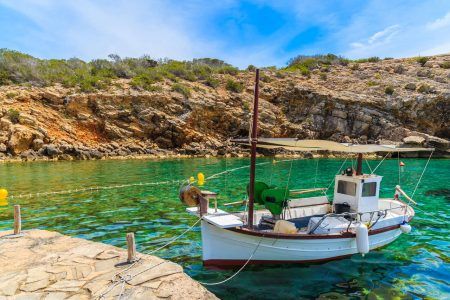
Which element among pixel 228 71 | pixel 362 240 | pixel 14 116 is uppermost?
pixel 228 71

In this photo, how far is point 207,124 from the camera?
53.8 m

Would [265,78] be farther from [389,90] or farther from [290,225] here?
[290,225]

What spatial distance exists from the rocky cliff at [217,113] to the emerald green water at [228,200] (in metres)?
17.4

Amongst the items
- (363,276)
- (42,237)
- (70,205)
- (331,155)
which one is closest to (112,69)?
(331,155)

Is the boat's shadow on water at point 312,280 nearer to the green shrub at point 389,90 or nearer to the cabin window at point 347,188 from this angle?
the cabin window at point 347,188

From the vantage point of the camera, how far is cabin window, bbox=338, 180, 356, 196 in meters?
12.3

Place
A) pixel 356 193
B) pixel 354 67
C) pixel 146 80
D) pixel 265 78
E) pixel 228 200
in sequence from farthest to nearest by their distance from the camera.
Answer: pixel 354 67 → pixel 265 78 → pixel 146 80 → pixel 228 200 → pixel 356 193

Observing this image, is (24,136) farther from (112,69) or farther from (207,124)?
(207,124)

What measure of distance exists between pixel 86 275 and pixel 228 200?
12059 mm

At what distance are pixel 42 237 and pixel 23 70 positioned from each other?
47.3 metres

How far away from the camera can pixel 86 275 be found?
764cm

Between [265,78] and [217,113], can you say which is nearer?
[217,113]

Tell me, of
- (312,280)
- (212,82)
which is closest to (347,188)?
(312,280)

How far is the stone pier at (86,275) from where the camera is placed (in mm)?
6820
